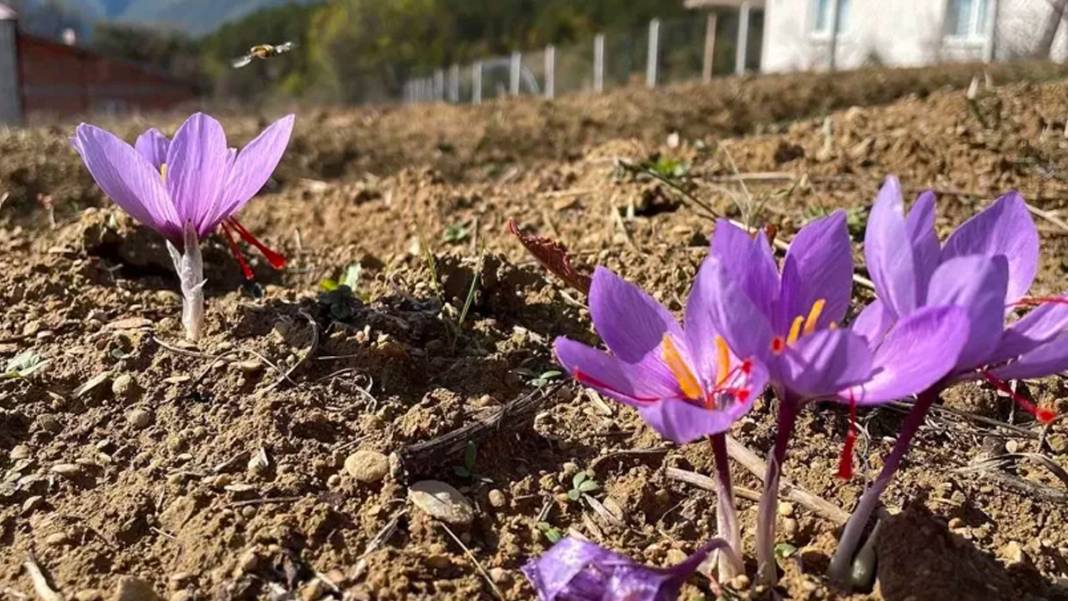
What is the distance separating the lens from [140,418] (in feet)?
5.01

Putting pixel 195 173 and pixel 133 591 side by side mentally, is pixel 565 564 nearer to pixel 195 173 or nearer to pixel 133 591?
pixel 133 591

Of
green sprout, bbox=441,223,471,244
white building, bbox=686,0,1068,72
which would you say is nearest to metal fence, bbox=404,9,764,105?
white building, bbox=686,0,1068,72

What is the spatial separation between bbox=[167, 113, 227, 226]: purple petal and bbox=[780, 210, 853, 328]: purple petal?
937 mm

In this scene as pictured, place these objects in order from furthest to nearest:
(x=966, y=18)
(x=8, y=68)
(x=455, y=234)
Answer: (x=8, y=68) < (x=966, y=18) < (x=455, y=234)

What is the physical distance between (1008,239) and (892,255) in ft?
0.71

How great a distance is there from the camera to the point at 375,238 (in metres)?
2.77

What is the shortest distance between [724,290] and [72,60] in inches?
1339

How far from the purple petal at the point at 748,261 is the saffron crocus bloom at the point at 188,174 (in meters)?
0.78

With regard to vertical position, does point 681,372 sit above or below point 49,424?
above

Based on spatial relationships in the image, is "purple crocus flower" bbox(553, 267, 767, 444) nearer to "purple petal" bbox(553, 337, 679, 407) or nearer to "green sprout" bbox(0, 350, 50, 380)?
"purple petal" bbox(553, 337, 679, 407)

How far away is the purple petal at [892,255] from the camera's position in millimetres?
1010

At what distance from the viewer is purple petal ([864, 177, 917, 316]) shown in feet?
3.31

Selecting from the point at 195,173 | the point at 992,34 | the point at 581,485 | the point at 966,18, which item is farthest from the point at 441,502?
the point at 966,18

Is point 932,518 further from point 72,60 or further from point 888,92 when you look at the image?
point 72,60
